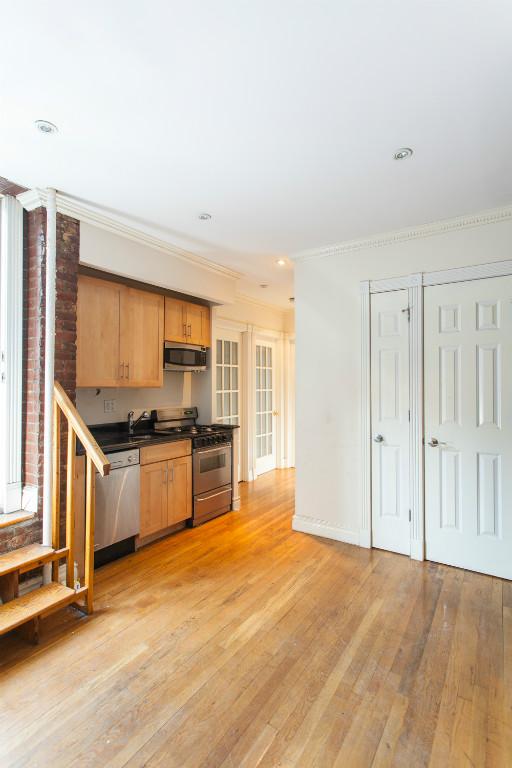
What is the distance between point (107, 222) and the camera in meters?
3.03

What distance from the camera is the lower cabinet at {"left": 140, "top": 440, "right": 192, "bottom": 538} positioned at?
3.32 metres

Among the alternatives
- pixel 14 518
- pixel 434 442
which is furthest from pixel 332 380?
pixel 14 518

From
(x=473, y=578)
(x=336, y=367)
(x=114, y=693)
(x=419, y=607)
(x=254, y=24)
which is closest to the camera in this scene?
(x=254, y=24)

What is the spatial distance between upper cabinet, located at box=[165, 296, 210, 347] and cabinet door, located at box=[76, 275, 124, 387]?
61 centimetres

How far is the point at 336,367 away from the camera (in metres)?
3.51

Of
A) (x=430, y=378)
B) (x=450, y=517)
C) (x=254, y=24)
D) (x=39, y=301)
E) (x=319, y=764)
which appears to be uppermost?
(x=254, y=24)

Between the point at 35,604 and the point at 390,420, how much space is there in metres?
2.72

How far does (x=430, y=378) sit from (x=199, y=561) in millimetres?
2298

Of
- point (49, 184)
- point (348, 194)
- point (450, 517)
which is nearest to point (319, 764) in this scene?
point (450, 517)

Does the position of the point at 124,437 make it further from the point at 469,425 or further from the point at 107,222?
the point at 469,425

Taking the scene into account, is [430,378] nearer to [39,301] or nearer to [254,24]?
[254,24]

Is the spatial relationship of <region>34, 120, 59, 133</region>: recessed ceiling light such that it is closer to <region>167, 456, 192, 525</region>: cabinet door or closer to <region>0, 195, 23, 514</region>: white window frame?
<region>0, 195, 23, 514</region>: white window frame

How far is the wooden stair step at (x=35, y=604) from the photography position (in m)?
2.04

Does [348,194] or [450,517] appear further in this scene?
[450,517]
